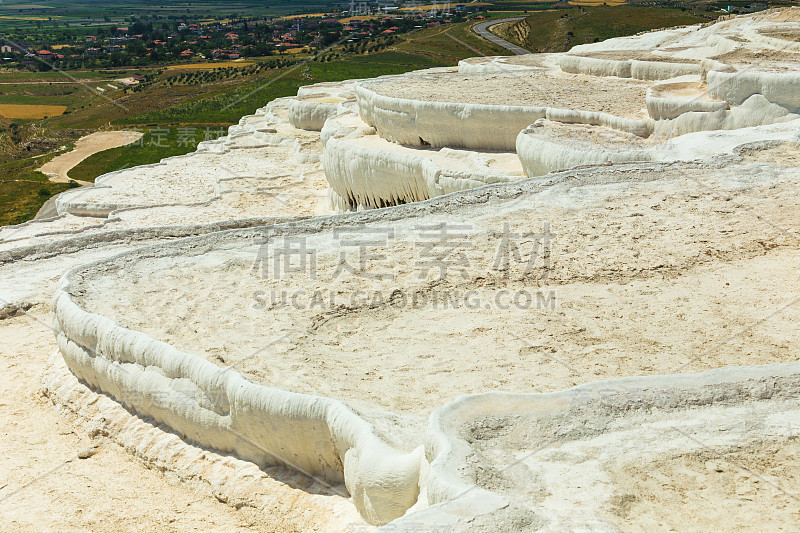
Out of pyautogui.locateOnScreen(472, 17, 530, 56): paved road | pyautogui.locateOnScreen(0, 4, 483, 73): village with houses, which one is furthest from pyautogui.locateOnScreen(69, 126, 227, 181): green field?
pyautogui.locateOnScreen(0, 4, 483, 73): village with houses

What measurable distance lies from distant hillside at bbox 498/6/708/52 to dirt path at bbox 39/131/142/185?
18.4 m

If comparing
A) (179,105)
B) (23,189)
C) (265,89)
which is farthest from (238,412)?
(179,105)

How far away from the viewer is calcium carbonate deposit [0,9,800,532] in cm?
311

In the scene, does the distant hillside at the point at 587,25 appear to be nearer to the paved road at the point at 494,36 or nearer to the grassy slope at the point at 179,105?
the paved road at the point at 494,36

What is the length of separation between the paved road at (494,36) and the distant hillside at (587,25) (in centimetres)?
56

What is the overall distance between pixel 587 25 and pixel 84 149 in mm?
23166

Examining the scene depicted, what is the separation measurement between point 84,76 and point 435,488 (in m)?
46.7

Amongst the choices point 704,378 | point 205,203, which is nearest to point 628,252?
point 704,378

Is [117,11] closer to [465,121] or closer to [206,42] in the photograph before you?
[206,42]

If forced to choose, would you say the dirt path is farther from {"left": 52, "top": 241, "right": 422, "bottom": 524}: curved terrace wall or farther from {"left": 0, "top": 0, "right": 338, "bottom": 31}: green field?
{"left": 0, "top": 0, "right": 338, "bottom": 31}: green field

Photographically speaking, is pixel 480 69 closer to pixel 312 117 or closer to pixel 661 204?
pixel 312 117

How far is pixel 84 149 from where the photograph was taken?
26562mm

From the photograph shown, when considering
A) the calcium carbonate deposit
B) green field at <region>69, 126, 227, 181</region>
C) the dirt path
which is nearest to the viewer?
the calcium carbonate deposit

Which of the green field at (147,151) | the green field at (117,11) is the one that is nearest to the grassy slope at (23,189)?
the green field at (147,151)
